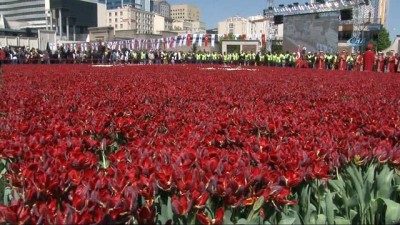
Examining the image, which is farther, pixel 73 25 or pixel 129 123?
pixel 73 25

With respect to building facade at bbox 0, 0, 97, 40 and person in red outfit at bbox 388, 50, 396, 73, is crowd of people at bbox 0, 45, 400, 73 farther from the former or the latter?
building facade at bbox 0, 0, 97, 40

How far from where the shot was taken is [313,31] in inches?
1722

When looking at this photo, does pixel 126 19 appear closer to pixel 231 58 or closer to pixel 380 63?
pixel 231 58

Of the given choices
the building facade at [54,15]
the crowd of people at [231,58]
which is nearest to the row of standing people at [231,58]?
the crowd of people at [231,58]

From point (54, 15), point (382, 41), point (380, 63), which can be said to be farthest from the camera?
point (54, 15)

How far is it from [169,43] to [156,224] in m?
44.0

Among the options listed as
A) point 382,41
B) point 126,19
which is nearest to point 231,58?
point 382,41

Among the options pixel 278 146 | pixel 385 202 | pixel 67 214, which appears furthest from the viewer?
pixel 278 146

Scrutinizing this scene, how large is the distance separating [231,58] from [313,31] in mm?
10520

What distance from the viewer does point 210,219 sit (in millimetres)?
2076

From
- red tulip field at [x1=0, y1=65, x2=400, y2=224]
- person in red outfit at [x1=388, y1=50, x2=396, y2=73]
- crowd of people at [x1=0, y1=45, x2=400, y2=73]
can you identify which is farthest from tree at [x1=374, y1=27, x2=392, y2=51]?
red tulip field at [x1=0, y1=65, x2=400, y2=224]

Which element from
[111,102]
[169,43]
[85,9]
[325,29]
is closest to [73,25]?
[85,9]

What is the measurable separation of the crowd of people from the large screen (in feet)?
24.7

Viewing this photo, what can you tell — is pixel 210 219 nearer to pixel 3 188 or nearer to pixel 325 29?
pixel 3 188
